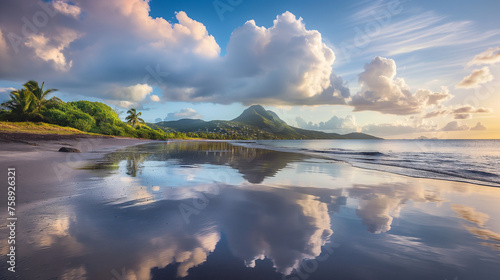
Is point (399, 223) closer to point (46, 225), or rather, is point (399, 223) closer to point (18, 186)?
point (46, 225)

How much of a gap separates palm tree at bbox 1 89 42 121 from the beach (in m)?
60.3

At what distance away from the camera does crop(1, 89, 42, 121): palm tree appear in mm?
49031

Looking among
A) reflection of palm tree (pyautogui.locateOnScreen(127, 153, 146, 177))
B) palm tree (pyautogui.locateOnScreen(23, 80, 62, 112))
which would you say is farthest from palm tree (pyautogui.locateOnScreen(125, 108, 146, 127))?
reflection of palm tree (pyautogui.locateOnScreen(127, 153, 146, 177))

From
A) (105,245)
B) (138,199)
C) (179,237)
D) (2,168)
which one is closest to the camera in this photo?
(105,245)

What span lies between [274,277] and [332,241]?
2278mm

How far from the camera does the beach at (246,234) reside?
13.3 ft

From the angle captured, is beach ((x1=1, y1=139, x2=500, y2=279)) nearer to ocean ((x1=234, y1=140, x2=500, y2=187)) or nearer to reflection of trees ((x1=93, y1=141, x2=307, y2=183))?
reflection of trees ((x1=93, y1=141, x2=307, y2=183))

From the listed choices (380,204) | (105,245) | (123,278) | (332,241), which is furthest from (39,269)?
(380,204)

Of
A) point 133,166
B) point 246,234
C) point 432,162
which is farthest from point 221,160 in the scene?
point 432,162

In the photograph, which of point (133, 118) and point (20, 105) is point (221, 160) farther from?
point (133, 118)

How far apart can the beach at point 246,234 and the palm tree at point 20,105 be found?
60290 millimetres

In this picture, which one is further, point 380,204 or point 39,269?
point 380,204

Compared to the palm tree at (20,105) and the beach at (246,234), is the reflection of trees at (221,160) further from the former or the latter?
the palm tree at (20,105)

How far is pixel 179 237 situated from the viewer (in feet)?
17.3
